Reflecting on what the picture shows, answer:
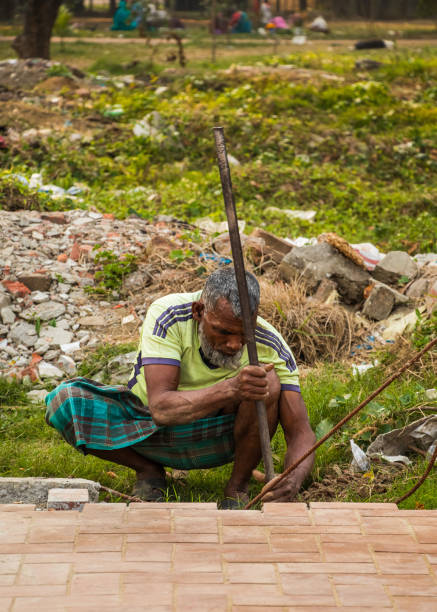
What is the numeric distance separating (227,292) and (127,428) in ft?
2.75

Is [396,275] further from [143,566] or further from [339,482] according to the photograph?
[143,566]

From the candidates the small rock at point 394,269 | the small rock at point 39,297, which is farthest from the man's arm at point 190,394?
the small rock at point 394,269

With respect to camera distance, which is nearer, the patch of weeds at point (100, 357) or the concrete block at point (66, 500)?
the concrete block at point (66, 500)

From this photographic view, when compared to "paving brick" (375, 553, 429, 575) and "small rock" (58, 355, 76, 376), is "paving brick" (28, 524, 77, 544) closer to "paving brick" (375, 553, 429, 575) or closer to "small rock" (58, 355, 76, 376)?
"paving brick" (375, 553, 429, 575)

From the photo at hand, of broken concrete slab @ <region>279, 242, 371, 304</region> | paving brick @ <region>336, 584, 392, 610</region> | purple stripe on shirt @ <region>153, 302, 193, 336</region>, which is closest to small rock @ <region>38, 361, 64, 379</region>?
broken concrete slab @ <region>279, 242, 371, 304</region>

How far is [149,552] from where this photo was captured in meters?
2.34

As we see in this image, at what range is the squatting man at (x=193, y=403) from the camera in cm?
301

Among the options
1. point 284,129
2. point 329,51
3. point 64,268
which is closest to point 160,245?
point 64,268

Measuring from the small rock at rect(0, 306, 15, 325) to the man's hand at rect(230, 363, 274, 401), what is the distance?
2920 millimetres

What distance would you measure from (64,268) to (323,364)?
2.21 meters

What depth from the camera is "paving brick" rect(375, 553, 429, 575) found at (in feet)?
7.59

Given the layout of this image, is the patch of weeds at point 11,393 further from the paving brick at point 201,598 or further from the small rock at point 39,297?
the paving brick at point 201,598

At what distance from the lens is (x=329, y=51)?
16531mm

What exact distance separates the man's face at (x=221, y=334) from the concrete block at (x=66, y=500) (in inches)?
29.1
